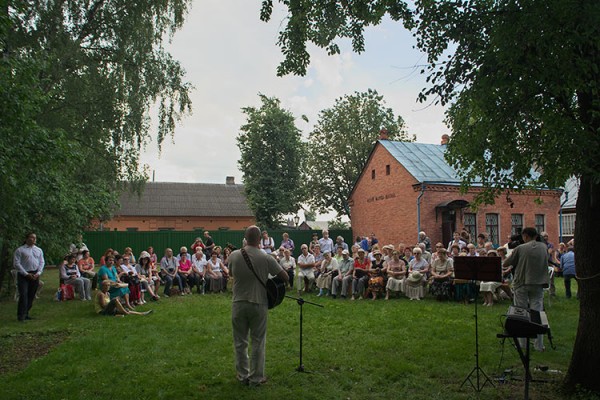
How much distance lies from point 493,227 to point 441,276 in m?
16.4

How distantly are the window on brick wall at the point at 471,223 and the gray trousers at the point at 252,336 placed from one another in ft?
74.5

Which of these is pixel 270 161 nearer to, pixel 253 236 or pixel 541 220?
pixel 541 220

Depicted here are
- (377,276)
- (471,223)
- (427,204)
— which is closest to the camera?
(377,276)

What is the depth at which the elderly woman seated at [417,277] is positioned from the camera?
13.2 m

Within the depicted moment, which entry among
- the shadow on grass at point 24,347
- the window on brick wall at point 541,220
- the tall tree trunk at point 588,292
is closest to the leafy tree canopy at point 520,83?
the tall tree trunk at point 588,292

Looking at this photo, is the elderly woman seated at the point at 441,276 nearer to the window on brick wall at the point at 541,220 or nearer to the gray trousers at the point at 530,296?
the gray trousers at the point at 530,296

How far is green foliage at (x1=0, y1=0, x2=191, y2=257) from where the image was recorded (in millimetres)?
12782

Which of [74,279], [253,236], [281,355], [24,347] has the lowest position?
[24,347]

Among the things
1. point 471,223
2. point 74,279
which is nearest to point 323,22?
point 74,279

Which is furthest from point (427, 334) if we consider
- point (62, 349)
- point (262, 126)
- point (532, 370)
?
point (262, 126)

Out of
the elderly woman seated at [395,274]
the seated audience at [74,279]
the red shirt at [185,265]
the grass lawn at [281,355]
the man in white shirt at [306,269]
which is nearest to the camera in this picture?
the grass lawn at [281,355]

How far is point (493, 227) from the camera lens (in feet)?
90.9

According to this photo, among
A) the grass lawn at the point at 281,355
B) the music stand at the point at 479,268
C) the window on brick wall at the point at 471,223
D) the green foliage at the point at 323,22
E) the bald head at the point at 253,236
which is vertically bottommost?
the grass lawn at the point at 281,355

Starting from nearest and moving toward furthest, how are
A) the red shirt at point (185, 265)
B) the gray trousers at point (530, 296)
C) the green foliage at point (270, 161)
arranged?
the gray trousers at point (530, 296), the red shirt at point (185, 265), the green foliage at point (270, 161)
